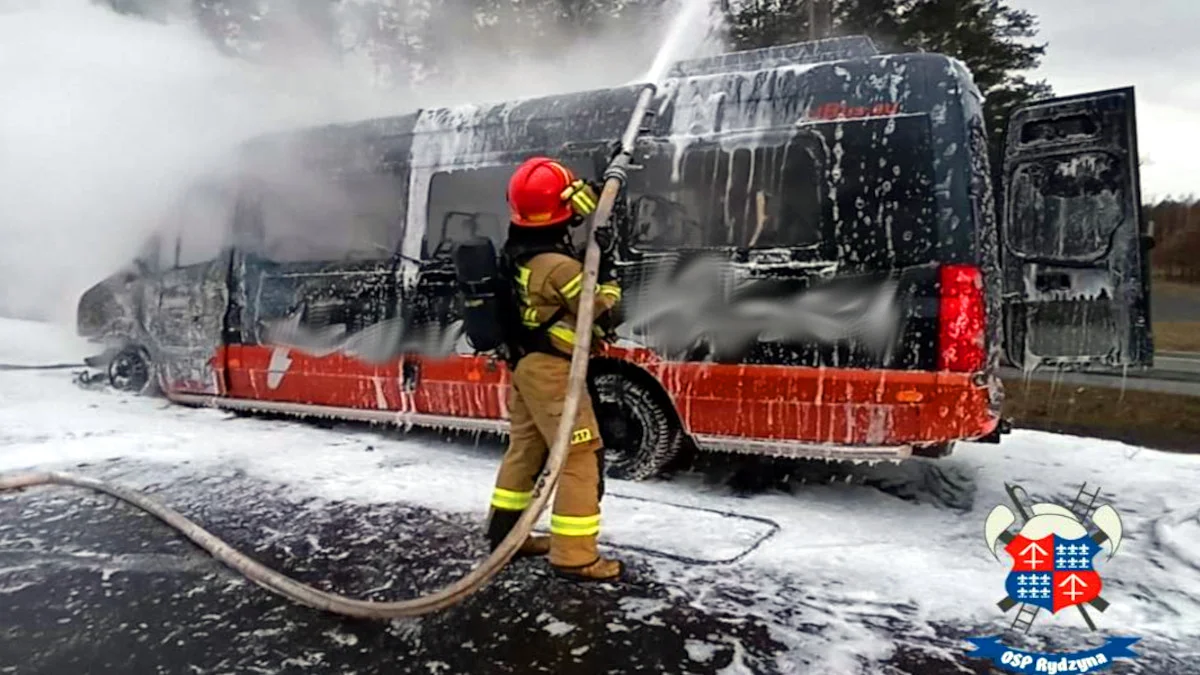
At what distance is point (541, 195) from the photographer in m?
3.63

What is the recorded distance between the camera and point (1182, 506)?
4.72 meters

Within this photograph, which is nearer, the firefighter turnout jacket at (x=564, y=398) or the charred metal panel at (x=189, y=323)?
the firefighter turnout jacket at (x=564, y=398)

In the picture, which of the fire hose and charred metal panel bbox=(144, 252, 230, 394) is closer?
the fire hose

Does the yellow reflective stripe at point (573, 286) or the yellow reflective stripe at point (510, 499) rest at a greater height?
the yellow reflective stripe at point (573, 286)

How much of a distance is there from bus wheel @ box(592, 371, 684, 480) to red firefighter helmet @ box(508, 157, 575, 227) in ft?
5.12

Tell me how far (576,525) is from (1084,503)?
10.2ft

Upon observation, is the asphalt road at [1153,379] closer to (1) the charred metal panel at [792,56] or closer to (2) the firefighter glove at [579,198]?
(1) the charred metal panel at [792,56]

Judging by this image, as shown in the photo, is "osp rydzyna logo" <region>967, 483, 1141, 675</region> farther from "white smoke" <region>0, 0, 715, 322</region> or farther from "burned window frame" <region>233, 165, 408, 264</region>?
"white smoke" <region>0, 0, 715, 322</region>

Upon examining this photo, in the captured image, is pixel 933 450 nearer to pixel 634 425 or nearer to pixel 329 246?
pixel 634 425

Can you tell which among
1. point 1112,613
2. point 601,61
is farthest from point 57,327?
point 1112,613

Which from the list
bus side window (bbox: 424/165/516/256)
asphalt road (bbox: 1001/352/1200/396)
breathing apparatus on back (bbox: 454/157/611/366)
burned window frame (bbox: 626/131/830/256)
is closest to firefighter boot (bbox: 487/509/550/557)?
breathing apparatus on back (bbox: 454/157/611/366)

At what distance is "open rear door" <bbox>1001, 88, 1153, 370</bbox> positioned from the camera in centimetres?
453

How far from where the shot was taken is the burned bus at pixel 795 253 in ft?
13.9

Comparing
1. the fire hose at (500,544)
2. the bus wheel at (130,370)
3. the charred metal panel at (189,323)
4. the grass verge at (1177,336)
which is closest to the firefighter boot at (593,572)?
the fire hose at (500,544)
